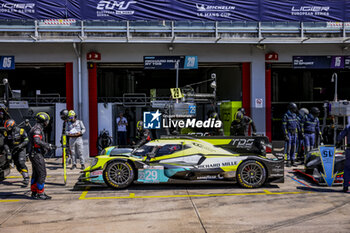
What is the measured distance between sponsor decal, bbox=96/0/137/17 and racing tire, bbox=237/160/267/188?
7514 mm

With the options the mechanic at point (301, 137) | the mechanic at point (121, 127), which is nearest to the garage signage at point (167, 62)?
the mechanic at point (121, 127)

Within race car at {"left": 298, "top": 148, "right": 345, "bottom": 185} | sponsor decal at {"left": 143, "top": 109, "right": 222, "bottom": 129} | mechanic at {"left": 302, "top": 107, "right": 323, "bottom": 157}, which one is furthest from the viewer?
mechanic at {"left": 302, "top": 107, "right": 323, "bottom": 157}

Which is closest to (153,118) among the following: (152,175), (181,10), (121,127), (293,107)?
(152,175)

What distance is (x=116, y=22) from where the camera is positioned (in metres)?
12.9

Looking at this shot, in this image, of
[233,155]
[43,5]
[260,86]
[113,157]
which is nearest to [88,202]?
[113,157]

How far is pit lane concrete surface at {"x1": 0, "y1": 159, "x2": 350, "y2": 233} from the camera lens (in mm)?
5395

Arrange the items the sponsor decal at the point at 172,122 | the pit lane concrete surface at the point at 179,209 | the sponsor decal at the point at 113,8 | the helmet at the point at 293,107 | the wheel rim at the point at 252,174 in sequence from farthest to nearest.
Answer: the sponsor decal at the point at 113,8 → the helmet at the point at 293,107 → the sponsor decal at the point at 172,122 → the wheel rim at the point at 252,174 → the pit lane concrete surface at the point at 179,209

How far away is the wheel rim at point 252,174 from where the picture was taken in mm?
7934

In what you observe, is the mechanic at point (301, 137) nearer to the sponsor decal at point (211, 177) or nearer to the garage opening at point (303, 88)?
the garage opening at point (303, 88)

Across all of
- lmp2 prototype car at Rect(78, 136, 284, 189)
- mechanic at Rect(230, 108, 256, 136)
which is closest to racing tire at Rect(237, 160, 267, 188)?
lmp2 prototype car at Rect(78, 136, 284, 189)

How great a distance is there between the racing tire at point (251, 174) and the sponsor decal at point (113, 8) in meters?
7.51

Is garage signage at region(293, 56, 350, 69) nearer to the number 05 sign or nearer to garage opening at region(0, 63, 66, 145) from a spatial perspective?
garage opening at region(0, 63, 66, 145)

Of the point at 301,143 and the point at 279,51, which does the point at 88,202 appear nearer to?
the point at 301,143

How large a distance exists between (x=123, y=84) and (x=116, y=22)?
5478 mm
